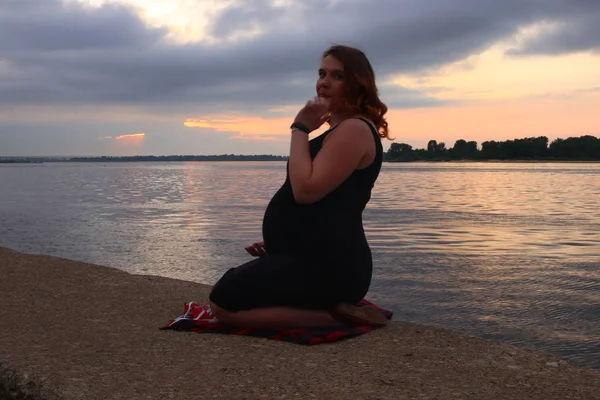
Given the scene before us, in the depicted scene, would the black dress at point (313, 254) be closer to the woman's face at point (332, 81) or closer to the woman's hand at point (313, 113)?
the woman's hand at point (313, 113)

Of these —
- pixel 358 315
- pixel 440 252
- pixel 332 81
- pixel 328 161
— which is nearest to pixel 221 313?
pixel 358 315

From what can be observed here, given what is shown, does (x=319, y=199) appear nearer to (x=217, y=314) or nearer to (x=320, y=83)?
(x=320, y=83)

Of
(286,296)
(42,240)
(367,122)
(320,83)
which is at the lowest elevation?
(42,240)

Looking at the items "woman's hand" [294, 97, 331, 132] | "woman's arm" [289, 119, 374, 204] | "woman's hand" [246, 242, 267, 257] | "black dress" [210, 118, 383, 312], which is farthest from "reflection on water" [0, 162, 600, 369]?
"woman's hand" [294, 97, 331, 132]

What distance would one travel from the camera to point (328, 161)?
3.81 meters

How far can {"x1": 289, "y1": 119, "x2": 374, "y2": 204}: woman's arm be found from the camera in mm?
3820

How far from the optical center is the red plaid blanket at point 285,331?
412cm

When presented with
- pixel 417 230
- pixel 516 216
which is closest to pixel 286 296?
pixel 417 230

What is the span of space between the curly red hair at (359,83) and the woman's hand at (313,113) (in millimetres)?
175

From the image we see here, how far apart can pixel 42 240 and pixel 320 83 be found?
32.2 ft

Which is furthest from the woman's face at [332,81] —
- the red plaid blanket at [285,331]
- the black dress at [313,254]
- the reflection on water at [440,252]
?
the reflection on water at [440,252]

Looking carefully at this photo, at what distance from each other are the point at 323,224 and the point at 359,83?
0.98 metres

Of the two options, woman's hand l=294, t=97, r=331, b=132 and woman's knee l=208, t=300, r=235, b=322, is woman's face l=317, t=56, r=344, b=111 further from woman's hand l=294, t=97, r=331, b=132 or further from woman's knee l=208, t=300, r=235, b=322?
→ woman's knee l=208, t=300, r=235, b=322

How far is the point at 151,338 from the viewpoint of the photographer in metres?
4.26
